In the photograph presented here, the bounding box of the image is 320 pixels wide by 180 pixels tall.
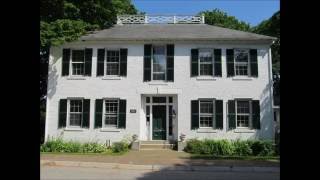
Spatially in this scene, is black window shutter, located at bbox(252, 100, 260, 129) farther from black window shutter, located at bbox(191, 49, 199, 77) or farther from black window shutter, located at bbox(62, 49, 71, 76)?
black window shutter, located at bbox(62, 49, 71, 76)

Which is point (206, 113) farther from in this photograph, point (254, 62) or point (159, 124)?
point (254, 62)

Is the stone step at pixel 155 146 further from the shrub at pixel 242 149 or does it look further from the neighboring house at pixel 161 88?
the shrub at pixel 242 149

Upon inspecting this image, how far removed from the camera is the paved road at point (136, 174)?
1361 cm

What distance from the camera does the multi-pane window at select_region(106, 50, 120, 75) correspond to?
24.8 m

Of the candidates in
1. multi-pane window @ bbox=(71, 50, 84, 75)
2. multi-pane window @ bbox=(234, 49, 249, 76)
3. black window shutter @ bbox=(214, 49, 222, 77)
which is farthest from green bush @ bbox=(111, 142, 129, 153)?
multi-pane window @ bbox=(234, 49, 249, 76)

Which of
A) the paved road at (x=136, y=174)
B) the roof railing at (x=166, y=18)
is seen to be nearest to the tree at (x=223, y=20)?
the roof railing at (x=166, y=18)

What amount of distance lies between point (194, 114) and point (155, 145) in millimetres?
2822

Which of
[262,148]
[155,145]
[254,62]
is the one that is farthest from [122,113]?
[254,62]

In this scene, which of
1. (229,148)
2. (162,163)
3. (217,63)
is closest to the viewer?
(162,163)

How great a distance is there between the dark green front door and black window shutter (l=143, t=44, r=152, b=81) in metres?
2.01

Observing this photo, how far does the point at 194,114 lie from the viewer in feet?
78.8

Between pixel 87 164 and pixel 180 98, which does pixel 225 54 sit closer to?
pixel 180 98

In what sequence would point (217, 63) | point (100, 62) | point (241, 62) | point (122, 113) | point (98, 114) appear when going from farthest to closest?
point (100, 62) → point (241, 62) → point (217, 63) → point (98, 114) → point (122, 113)
